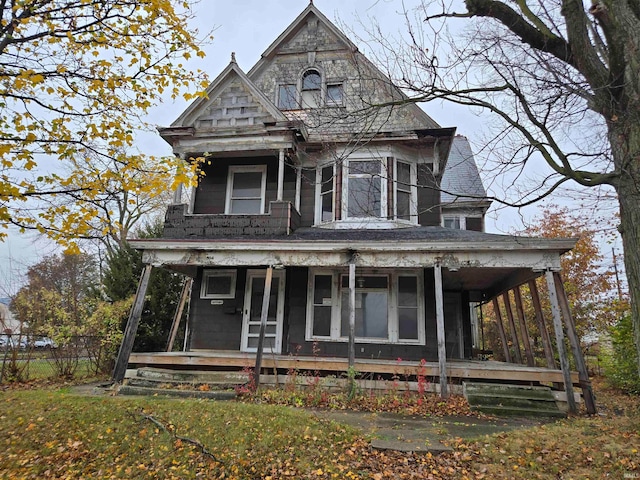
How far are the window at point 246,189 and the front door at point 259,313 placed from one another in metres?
2.07

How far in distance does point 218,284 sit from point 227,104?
18.0 ft

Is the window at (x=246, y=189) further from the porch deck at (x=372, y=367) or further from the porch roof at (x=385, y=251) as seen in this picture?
the porch deck at (x=372, y=367)

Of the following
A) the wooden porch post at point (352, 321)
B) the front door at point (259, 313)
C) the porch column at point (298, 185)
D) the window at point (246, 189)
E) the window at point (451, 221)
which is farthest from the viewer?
the window at point (451, 221)

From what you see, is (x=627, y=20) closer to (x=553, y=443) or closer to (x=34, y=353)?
(x=553, y=443)

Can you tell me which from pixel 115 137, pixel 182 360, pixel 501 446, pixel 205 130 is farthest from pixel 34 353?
pixel 501 446

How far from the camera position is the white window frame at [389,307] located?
437 inches

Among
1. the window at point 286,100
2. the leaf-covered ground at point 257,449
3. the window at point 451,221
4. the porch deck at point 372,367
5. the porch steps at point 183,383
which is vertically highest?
the window at point 286,100

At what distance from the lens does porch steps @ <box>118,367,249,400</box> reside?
28.9ft

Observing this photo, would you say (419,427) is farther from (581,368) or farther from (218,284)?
(218,284)

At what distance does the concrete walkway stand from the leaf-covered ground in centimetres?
22

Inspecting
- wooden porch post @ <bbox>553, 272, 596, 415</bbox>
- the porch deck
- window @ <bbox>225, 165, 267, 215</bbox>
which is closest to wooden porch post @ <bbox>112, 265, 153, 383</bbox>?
the porch deck

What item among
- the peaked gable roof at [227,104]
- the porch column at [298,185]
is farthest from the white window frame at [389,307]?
the peaked gable roof at [227,104]

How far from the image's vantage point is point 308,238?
1040cm

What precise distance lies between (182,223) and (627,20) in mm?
10551
